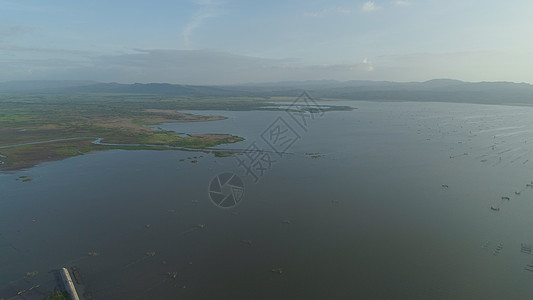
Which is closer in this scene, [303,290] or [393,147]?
[303,290]

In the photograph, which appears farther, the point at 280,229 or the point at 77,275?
the point at 280,229

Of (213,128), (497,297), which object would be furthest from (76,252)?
(213,128)

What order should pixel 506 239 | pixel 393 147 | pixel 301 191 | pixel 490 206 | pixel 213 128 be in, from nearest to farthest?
1. pixel 506 239
2. pixel 490 206
3. pixel 301 191
4. pixel 393 147
5. pixel 213 128

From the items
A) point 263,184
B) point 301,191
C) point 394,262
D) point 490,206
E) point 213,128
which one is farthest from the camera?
point 213,128

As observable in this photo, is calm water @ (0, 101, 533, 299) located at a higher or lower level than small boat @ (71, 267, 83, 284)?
higher

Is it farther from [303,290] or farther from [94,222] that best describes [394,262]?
[94,222]

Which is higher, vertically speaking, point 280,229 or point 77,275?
point 280,229

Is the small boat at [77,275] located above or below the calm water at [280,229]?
below

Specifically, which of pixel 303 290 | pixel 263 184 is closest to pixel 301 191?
pixel 263 184
